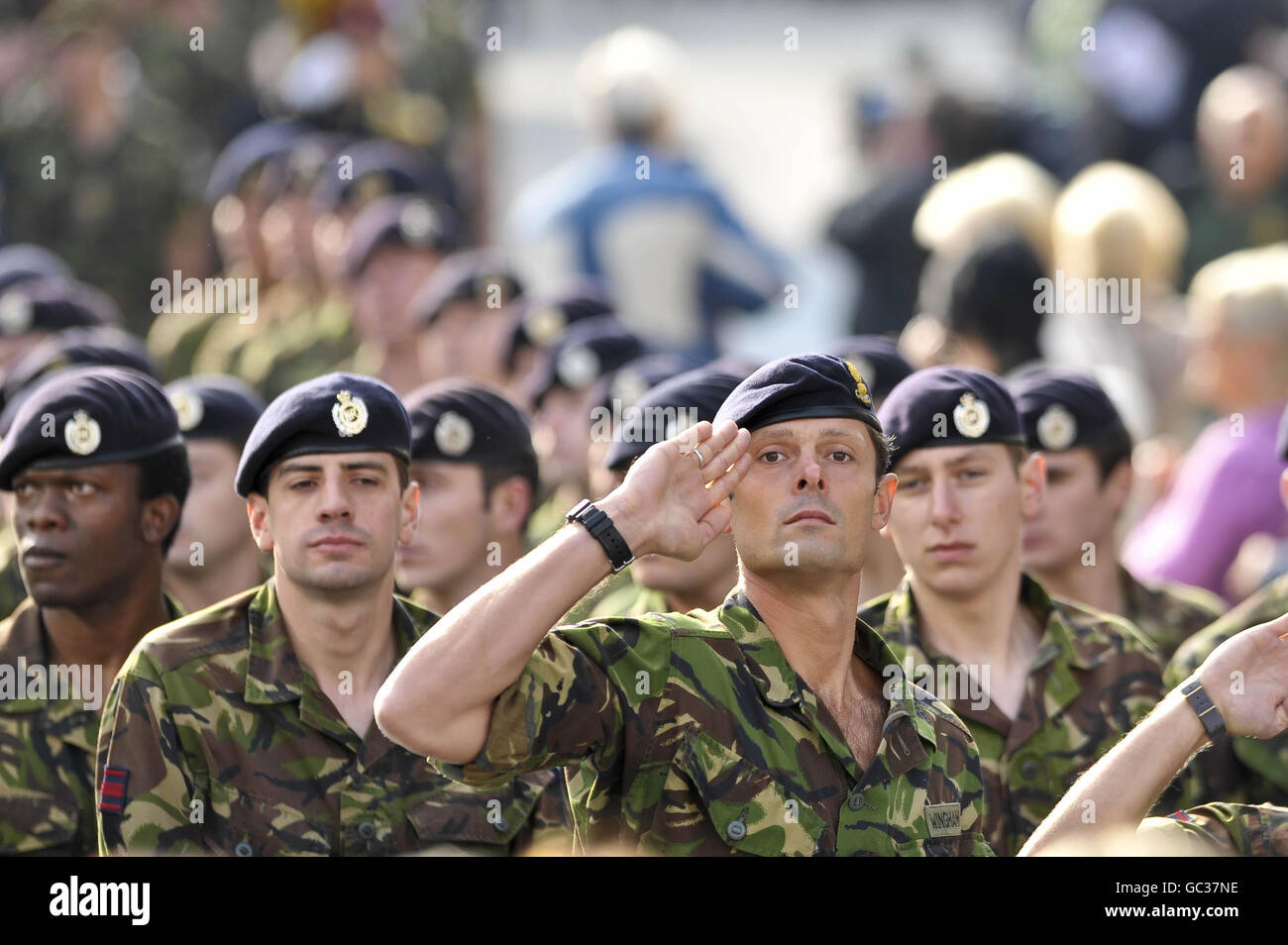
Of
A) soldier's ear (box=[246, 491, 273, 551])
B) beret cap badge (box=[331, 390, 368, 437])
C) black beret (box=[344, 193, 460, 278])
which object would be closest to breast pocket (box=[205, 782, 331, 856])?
soldier's ear (box=[246, 491, 273, 551])

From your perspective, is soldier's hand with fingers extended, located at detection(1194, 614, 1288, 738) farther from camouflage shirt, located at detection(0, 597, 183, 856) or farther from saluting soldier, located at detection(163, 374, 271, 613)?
→ saluting soldier, located at detection(163, 374, 271, 613)

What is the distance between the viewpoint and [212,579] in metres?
7.02

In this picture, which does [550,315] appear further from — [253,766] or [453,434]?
[253,766]

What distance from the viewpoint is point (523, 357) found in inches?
389

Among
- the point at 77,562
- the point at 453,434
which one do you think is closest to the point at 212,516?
the point at 453,434

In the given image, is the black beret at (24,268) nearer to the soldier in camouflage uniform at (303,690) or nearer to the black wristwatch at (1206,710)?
the soldier in camouflage uniform at (303,690)

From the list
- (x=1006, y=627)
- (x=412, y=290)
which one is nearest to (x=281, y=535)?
(x=1006, y=627)

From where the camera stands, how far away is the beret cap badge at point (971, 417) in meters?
5.96

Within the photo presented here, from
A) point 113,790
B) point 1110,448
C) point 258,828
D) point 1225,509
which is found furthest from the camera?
point 1225,509

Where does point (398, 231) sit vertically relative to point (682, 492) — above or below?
above

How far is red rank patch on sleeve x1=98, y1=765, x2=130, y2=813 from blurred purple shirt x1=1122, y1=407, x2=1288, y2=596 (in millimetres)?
4213

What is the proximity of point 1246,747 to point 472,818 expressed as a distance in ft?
7.31
